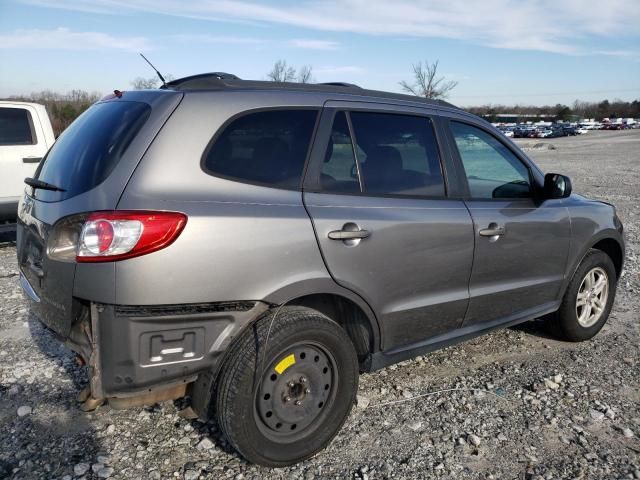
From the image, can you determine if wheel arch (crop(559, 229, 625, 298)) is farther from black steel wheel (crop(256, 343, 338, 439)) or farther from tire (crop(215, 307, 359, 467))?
black steel wheel (crop(256, 343, 338, 439))

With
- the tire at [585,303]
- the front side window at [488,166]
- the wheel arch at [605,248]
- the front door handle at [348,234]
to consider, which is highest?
the front side window at [488,166]

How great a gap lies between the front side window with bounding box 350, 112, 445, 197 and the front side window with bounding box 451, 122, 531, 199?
26cm

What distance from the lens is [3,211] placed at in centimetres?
721

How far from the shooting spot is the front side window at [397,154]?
10.2ft

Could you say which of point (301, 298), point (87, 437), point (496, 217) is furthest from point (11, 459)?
point (496, 217)

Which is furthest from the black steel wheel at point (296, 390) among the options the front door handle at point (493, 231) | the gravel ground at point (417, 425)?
the front door handle at point (493, 231)

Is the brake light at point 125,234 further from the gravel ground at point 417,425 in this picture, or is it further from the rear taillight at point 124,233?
the gravel ground at point 417,425

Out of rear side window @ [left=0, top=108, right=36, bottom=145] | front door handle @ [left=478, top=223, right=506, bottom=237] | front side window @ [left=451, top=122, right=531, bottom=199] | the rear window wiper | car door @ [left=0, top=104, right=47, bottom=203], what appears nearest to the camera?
the rear window wiper

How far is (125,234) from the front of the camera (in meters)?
2.30

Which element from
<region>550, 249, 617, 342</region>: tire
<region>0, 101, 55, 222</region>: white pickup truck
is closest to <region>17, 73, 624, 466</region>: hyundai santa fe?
<region>550, 249, 617, 342</region>: tire

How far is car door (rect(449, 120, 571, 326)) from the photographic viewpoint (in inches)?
139

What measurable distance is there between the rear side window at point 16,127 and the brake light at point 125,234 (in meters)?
6.00

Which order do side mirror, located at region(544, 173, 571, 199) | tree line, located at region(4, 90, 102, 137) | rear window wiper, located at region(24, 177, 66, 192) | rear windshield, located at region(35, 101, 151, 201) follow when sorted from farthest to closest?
tree line, located at region(4, 90, 102, 137), side mirror, located at region(544, 173, 571, 199), rear window wiper, located at region(24, 177, 66, 192), rear windshield, located at region(35, 101, 151, 201)

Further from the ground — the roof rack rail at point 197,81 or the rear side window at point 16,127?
the roof rack rail at point 197,81
